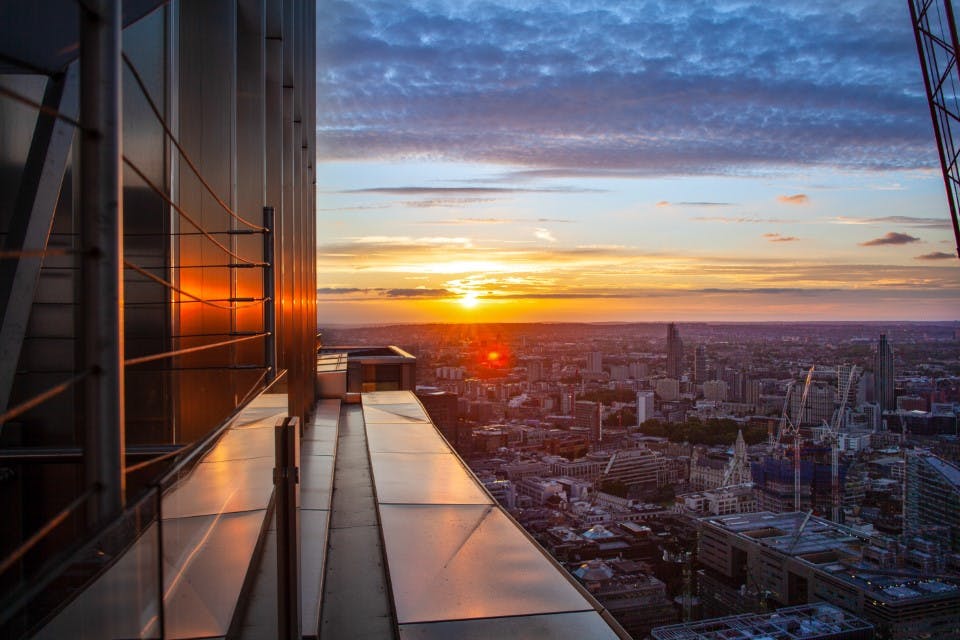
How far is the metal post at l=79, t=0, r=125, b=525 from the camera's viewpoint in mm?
963

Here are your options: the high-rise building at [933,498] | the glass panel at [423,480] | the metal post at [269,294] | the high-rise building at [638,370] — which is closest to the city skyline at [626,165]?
the high-rise building at [638,370]

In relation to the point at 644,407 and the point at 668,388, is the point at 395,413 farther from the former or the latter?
the point at 668,388

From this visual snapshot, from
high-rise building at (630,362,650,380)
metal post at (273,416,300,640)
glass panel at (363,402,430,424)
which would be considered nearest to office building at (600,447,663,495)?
glass panel at (363,402,430,424)

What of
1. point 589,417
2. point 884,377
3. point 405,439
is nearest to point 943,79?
point 884,377

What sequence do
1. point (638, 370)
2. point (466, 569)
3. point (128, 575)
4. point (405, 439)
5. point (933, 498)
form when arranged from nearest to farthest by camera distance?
point (128, 575)
point (466, 569)
point (405, 439)
point (933, 498)
point (638, 370)

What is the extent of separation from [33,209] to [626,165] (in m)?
18.7

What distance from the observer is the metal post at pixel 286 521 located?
6.23 feet

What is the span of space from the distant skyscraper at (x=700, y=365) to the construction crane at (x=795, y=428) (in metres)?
2.08

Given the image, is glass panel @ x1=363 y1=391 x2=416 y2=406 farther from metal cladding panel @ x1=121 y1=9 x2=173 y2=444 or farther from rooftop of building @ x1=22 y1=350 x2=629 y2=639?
metal cladding panel @ x1=121 y1=9 x2=173 y2=444

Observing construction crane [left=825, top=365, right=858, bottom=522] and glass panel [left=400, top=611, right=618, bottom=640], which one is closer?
glass panel [left=400, top=611, right=618, bottom=640]

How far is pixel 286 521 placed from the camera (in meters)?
1.93

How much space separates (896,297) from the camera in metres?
25.1

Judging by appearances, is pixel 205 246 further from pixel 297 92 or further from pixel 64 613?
pixel 297 92

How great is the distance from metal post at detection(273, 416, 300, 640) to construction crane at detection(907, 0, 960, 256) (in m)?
11.3
